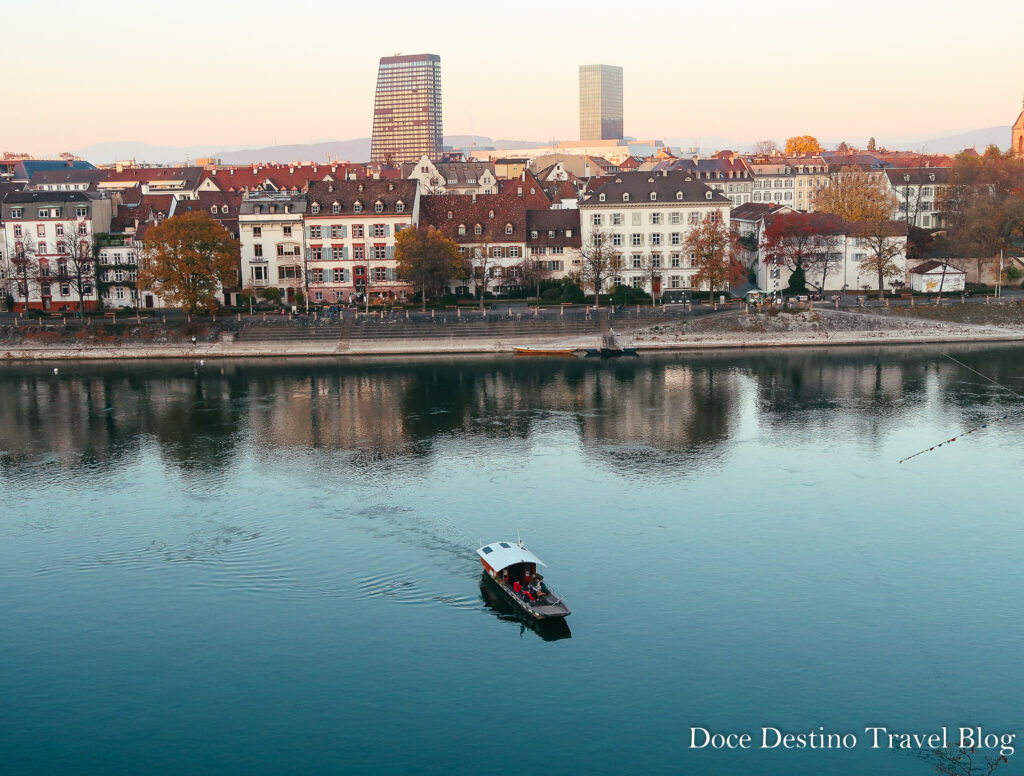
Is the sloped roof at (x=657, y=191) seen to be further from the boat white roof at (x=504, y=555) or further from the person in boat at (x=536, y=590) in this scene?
the person in boat at (x=536, y=590)

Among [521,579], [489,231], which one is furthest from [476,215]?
[521,579]

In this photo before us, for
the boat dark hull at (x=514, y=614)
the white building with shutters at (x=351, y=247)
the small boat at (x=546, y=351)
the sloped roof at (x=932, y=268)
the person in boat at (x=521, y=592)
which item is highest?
the white building with shutters at (x=351, y=247)

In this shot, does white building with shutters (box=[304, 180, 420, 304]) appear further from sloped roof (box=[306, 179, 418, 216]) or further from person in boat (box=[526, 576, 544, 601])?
person in boat (box=[526, 576, 544, 601])

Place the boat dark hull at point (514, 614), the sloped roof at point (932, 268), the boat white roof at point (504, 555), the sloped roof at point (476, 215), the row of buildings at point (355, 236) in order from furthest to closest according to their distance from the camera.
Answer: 1. the sloped roof at point (476, 215)
2. the row of buildings at point (355, 236)
3. the sloped roof at point (932, 268)
4. the boat white roof at point (504, 555)
5. the boat dark hull at point (514, 614)

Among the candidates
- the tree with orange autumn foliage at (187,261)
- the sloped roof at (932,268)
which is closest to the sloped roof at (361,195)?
the tree with orange autumn foliage at (187,261)

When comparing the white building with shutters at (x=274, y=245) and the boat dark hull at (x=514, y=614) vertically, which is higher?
the white building with shutters at (x=274, y=245)

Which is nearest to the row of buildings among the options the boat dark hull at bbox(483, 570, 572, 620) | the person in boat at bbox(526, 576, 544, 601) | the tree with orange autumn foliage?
the tree with orange autumn foliage

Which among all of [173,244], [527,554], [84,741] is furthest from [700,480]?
[173,244]

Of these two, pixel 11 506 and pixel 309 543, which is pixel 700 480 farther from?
pixel 11 506

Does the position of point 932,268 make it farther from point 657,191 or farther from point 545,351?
point 545,351
